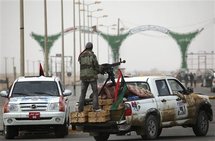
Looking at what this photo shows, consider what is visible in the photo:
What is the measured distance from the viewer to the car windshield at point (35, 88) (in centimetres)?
2136

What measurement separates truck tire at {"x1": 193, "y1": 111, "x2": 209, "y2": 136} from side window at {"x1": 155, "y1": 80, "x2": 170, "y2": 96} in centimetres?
137

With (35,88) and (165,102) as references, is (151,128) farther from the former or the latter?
(35,88)

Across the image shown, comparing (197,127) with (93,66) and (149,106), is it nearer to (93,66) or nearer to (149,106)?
(149,106)

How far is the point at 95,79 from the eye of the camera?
59.7 feet

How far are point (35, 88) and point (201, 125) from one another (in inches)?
210

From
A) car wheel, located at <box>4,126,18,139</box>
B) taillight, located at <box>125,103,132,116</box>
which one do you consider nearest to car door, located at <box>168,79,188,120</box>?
taillight, located at <box>125,103,132,116</box>

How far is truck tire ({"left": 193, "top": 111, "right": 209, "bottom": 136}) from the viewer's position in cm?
1966

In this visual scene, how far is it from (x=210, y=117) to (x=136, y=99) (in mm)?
3590

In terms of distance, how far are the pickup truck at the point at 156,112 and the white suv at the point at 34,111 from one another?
7.50 feet

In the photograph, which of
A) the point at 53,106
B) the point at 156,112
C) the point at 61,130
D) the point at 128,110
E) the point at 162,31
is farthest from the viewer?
the point at 162,31

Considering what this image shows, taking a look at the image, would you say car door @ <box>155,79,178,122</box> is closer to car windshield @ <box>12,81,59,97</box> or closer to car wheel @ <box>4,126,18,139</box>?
car windshield @ <box>12,81,59,97</box>

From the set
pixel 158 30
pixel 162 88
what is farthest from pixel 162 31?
pixel 162 88

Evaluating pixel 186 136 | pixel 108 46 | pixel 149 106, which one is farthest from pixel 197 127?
pixel 108 46

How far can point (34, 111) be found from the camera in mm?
20297
